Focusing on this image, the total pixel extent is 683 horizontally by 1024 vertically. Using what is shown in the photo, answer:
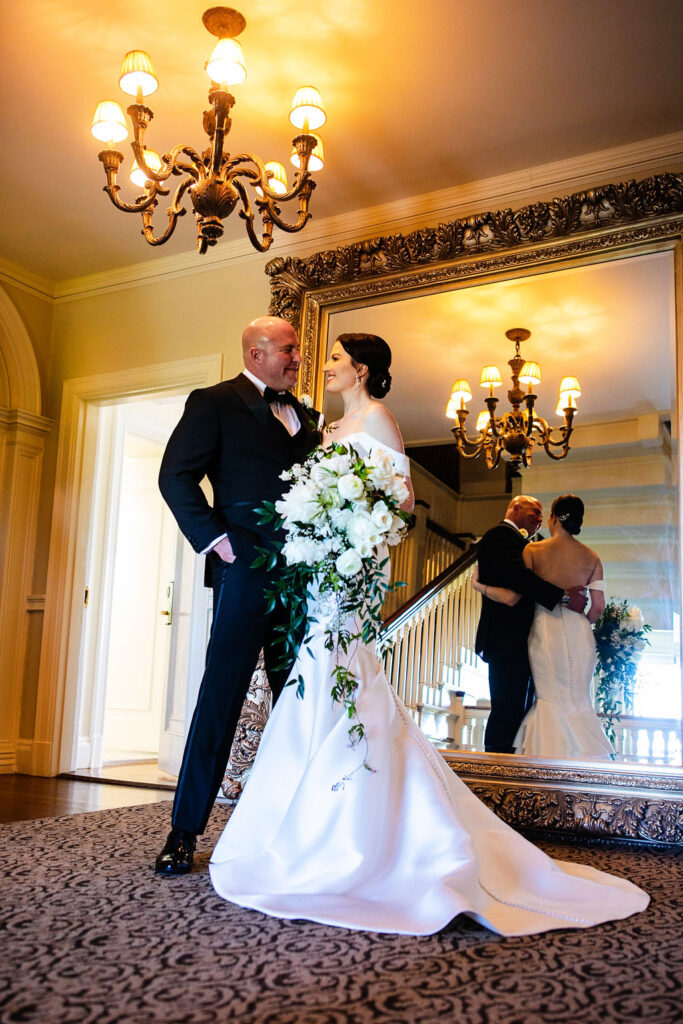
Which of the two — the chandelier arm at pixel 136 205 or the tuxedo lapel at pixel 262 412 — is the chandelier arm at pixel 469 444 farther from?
the chandelier arm at pixel 136 205

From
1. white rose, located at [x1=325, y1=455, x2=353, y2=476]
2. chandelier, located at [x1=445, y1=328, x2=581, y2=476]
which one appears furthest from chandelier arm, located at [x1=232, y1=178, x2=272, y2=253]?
white rose, located at [x1=325, y1=455, x2=353, y2=476]

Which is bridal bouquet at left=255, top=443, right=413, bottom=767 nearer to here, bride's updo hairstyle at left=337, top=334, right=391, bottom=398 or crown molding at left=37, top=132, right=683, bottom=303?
bride's updo hairstyle at left=337, top=334, right=391, bottom=398

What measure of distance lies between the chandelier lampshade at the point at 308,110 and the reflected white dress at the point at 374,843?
1.91 meters

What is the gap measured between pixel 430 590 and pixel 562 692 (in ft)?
2.32

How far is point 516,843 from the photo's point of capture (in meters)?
2.06

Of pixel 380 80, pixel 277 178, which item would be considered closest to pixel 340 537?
pixel 277 178

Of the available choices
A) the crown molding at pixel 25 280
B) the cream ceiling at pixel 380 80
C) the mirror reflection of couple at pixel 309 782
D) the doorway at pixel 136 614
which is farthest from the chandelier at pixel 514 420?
the crown molding at pixel 25 280

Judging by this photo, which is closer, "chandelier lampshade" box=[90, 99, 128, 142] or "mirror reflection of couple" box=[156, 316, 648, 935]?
"mirror reflection of couple" box=[156, 316, 648, 935]

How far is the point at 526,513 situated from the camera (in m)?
3.46

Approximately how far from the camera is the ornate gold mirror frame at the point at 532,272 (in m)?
3.04

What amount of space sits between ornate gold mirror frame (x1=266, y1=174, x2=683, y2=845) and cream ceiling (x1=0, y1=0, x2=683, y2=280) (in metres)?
0.32

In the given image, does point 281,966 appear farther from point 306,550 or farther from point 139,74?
point 139,74

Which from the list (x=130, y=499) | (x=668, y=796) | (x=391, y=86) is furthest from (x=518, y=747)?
(x=130, y=499)

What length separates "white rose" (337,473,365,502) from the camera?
2070mm
